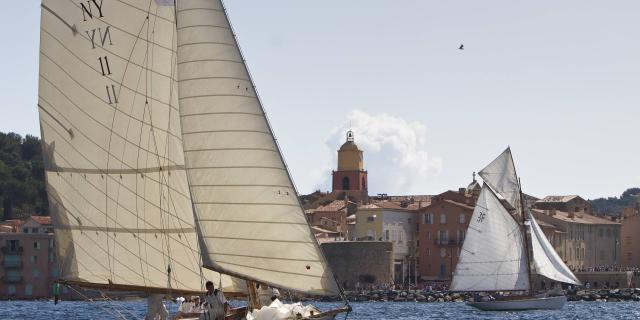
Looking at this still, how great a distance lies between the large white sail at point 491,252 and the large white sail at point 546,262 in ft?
5.50

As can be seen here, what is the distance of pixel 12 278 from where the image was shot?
14900 centimetres

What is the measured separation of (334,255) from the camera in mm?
149875

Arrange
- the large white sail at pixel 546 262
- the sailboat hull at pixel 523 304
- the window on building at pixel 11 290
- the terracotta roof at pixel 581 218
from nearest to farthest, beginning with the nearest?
the large white sail at pixel 546 262 < the sailboat hull at pixel 523 304 < the window on building at pixel 11 290 < the terracotta roof at pixel 581 218

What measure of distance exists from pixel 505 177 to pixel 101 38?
70126mm

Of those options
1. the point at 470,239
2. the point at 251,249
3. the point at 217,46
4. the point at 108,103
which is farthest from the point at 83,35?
A: the point at 470,239

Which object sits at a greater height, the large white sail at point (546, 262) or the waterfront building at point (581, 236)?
the waterfront building at point (581, 236)

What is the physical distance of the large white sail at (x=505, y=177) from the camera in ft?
341

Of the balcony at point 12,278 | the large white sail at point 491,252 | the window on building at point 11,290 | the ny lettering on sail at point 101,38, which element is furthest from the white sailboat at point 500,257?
the ny lettering on sail at point 101,38

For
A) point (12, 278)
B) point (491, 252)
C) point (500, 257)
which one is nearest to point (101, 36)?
point (491, 252)

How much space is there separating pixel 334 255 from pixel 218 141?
4541 inches

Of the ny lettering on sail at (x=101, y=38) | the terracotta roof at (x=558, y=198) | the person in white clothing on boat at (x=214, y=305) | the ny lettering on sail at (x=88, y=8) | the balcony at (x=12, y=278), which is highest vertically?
the terracotta roof at (x=558, y=198)

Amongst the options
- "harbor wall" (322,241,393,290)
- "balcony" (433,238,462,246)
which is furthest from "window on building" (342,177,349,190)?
"harbor wall" (322,241,393,290)

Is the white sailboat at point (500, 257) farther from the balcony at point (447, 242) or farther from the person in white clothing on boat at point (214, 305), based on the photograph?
the person in white clothing on boat at point (214, 305)

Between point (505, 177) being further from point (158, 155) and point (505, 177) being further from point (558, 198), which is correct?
point (558, 198)
